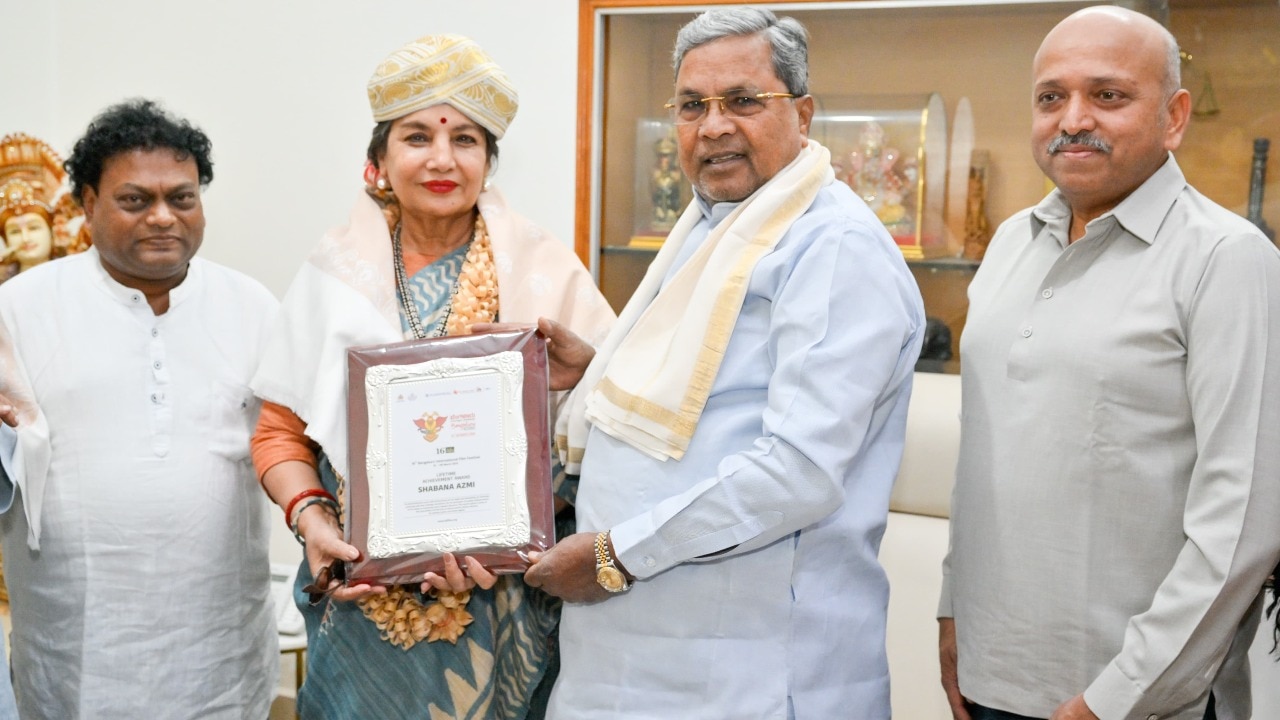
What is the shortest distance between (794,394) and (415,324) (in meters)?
0.71

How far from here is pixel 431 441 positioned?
173cm

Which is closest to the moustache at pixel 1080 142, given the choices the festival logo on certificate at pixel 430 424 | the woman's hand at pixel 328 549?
the festival logo on certificate at pixel 430 424

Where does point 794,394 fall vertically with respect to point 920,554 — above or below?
above

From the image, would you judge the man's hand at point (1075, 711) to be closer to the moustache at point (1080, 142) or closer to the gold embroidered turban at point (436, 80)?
the moustache at point (1080, 142)

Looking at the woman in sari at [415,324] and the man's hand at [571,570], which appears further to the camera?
the woman in sari at [415,324]

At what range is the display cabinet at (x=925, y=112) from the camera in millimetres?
2842

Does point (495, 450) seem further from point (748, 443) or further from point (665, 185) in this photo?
point (665, 185)

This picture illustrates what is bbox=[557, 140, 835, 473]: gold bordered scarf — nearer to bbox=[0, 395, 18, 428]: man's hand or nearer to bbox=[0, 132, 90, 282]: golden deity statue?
bbox=[0, 395, 18, 428]: man's hand

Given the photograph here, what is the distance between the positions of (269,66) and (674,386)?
2406 millimetres

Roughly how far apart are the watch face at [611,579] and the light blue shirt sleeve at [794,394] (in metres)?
0.03

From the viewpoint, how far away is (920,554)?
2752 mm

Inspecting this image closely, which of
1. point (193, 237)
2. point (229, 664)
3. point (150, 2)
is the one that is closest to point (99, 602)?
point (229, 664)

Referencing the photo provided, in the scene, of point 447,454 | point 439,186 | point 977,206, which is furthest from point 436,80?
point 977,206

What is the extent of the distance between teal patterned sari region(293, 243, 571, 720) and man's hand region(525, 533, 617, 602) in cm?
24
